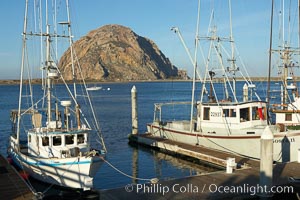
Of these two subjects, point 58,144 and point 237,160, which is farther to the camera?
→ point 237,160

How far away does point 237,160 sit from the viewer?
79.8 feet

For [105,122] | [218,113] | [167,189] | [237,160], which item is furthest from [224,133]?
[105,122]

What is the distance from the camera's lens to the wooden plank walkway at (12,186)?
16281mm

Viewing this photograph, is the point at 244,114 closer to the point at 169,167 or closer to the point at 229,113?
the point at 229,113

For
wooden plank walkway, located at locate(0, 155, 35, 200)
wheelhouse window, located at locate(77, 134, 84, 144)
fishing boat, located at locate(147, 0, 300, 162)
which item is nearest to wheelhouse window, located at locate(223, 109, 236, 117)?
fishing boat, located at locate(147, 0, 300, 162)

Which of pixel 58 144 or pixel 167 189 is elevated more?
pixel 58 144

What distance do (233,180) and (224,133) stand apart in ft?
32.9

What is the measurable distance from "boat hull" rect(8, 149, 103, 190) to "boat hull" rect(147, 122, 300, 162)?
1087cm

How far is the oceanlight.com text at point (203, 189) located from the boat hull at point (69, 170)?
133 inches

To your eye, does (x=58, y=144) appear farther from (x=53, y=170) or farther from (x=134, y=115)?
(x=134, y=115)

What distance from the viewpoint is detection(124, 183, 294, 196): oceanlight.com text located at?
16.8m

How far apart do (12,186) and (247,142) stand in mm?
15689

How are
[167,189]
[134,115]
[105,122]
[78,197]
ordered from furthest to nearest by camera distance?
[105,122], [134,115], [78,197], [167,189]

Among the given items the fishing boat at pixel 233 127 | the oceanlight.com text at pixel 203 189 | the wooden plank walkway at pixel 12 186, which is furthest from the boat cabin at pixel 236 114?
the wooden plank walkway at pixel 12 186
